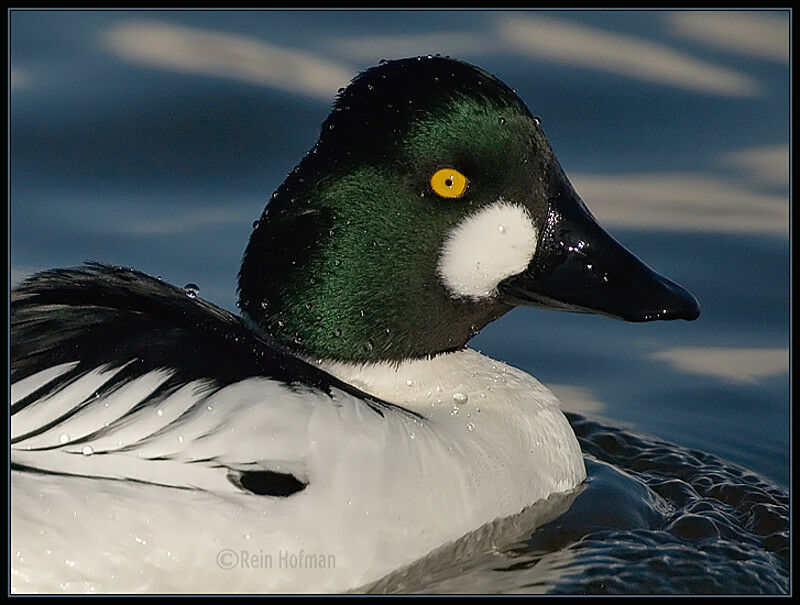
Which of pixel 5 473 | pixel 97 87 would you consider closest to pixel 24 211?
pixel 97 87

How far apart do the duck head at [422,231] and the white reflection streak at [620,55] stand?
3860mm

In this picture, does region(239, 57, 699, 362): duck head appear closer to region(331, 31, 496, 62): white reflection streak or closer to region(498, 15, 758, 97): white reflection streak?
region(331, 31, 496, 62): white reflection streak

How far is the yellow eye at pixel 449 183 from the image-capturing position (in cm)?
432

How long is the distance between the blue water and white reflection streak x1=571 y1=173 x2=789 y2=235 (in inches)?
1.8

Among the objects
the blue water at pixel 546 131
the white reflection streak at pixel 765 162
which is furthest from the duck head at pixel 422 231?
the white reflection streak at pixel 765 162

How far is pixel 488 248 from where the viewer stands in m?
4.42

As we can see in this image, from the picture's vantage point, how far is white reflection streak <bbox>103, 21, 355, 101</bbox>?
25.9ft

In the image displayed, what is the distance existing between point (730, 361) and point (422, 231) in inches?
98.0

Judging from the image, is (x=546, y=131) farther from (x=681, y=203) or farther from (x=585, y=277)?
(x=585, y=277)

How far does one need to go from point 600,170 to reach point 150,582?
4.46 meters

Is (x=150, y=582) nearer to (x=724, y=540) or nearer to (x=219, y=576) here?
(x=219, y=576)

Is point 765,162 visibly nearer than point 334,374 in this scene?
No

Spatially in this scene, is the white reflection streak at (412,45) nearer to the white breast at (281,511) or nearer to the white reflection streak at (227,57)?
the white reflection streak at (227,57)

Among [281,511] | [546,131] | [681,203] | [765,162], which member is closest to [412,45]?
[546,131]
